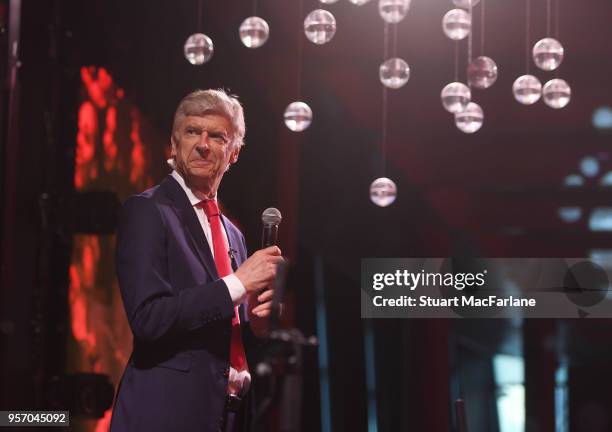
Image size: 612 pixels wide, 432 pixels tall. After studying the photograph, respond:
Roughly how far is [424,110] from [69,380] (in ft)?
13.2

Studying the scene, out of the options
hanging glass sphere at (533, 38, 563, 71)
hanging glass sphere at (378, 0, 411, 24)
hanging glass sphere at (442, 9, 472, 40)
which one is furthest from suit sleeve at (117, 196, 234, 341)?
hanging glass sphere at (533, 38, 563, 71)

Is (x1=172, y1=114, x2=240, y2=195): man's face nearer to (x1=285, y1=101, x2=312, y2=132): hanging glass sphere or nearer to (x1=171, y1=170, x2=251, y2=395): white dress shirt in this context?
(x1=171, y1=170, x2=251, y2=395): white dress shirt

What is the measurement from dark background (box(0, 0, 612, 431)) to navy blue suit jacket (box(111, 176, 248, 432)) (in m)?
1.46

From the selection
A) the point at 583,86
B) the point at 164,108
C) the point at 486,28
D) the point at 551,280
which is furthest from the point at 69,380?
the point at 583,86

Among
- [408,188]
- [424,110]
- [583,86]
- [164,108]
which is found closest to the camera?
[164,108]

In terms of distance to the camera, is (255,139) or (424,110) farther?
(424,110)

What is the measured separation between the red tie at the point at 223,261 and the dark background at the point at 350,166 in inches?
54.9

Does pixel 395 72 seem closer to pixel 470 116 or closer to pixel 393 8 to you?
pixel 393 8

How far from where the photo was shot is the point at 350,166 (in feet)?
23.0

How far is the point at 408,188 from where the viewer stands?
307 inches

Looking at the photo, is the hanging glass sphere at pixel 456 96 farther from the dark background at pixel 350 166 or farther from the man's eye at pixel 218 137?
the dark background at pixel 350 166

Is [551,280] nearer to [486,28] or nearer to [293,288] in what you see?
[486,28]

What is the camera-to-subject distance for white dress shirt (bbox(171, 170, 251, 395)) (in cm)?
220

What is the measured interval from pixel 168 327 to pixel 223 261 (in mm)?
319
